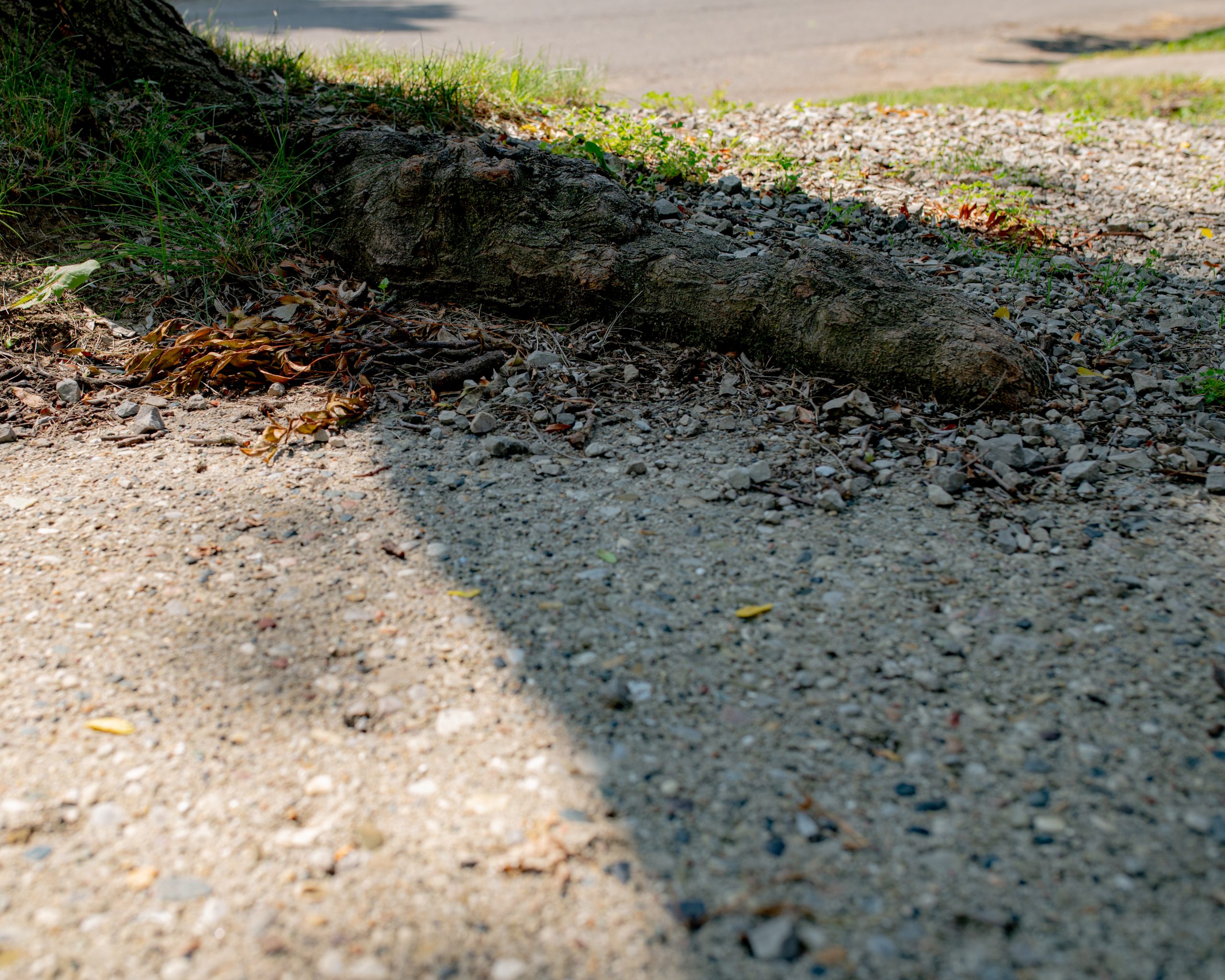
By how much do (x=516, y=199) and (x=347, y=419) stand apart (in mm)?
1105

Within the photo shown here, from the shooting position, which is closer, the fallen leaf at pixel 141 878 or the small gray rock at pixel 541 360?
the fallen leaf at pixel 141 878

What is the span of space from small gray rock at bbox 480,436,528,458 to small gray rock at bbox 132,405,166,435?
989mm

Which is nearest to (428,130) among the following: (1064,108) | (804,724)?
(804,724)

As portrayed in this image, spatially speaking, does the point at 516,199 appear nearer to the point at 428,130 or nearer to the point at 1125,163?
the point at 428,130

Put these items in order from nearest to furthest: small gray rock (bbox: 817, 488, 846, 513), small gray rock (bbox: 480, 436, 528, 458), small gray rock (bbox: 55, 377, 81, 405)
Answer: small gray rock (bbox: 817, 488, 846, 513) < small gray rock (bbox: 480, 436, 528, 458) < small gray rock (bbox: 55, 377, 81, 405)

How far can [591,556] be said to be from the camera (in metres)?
2.15

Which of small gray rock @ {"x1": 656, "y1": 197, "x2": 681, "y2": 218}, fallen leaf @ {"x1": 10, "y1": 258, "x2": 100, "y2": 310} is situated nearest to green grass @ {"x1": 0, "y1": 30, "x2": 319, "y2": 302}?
fallen leaf @ {"x1": 10, "y1": 258, "x2": 100, "y2": 310}

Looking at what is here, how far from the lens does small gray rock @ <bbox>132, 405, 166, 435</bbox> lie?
2619mm

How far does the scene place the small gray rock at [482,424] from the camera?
2645mm

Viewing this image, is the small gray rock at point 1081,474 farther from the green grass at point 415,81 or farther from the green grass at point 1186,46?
the green grass at point 1186,46

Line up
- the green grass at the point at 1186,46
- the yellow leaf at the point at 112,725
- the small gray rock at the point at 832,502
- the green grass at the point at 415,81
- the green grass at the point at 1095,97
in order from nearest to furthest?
the yellow leaf at the point at 112,725, the small gray rock at the point at 832,502, the green grass at the point at 415,81, the green grass at the point at 1095,97, the green grass at the point at 1186,46

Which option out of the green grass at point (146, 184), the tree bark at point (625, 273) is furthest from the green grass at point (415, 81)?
the tree bark at point (625, 273)

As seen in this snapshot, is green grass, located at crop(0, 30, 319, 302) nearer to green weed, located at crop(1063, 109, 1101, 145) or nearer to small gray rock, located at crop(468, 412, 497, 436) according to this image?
small gray rock, located at crop(468, 412, 497, 436)

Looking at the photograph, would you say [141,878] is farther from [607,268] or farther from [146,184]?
[146,184]
